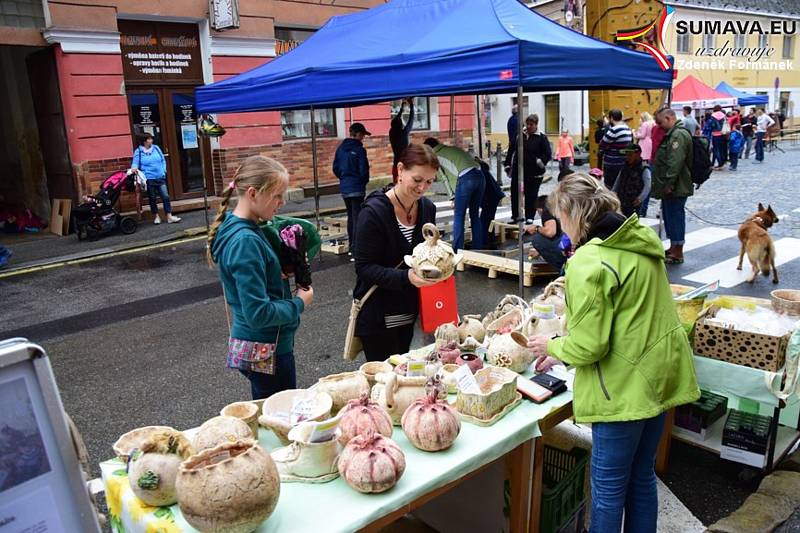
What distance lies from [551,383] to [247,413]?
125 cm

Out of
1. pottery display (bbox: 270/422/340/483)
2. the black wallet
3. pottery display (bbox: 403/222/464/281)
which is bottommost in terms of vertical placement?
the black wallet

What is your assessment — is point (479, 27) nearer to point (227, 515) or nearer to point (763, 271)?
point (763, 271)

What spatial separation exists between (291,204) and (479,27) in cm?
916

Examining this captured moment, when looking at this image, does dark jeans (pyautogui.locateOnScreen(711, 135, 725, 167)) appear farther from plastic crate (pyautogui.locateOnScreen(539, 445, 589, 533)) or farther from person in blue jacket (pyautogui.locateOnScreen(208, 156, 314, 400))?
person in blue jacket (pyautogui.locateOnScreen(208, 156, 314, 400))

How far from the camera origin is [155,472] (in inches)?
72.6

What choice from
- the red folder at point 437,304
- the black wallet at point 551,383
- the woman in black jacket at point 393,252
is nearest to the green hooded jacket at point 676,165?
the woman in black jacket at point 393,252

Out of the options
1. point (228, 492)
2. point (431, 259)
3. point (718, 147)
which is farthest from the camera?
point (718, 147)

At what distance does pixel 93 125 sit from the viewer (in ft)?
37.6

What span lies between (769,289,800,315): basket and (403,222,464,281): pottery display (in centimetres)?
186

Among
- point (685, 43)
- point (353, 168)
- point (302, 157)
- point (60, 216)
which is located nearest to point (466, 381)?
point (353, 168)

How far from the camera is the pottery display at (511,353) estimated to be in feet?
9.14

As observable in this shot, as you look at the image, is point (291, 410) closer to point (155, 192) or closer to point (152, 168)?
point (152, 168)

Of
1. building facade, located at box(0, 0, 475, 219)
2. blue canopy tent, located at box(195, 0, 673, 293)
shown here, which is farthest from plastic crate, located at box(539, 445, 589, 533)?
building facade, located at box(0, 0, 475, 219)

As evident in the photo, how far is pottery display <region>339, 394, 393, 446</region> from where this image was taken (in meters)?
2.09
